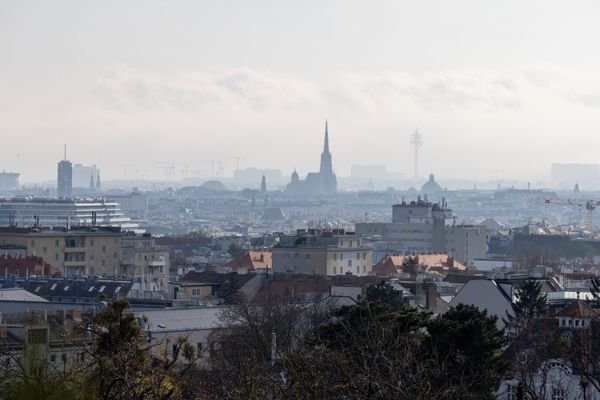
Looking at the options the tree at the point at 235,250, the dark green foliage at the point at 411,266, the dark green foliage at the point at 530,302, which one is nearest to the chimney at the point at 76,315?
the dark green foliage at the point at 530,302

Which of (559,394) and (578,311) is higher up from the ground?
(578,311)

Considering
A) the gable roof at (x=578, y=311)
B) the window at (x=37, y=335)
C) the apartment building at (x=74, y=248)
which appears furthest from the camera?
the apartment building at (x=74, y=248)

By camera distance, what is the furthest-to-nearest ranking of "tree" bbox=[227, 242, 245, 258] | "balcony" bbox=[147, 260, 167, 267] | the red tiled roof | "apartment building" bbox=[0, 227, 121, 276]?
"tree" bbox=[227, 242, 245, 258] < "balcony" bbox=[147, 260, 167, 267] < "apartment building" bbox=[0, 227, 121, 276] < the red tiled roof

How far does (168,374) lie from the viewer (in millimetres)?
25016

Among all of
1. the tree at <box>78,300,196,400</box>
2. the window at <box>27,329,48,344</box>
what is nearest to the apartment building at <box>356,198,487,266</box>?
the window at <box>27,329,48,344</box>

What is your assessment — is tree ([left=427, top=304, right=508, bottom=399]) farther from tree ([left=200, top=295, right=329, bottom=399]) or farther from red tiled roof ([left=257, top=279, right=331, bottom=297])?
red tiled roof ([left=257, top=279, right=331, bottom=297])

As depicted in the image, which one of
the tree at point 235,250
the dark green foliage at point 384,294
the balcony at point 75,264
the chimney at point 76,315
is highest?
the dark green foliage at point 384,294

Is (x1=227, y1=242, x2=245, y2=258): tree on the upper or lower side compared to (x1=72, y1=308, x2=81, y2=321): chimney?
lower

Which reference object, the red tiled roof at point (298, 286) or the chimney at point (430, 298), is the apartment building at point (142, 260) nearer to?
the red tiled roof at point (298, 286)

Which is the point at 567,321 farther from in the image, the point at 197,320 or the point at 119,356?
the point at 119,356

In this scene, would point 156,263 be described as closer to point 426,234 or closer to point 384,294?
point 384,294

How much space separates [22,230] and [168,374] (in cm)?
6152

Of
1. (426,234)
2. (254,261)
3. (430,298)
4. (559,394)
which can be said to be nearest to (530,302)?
(430,298)

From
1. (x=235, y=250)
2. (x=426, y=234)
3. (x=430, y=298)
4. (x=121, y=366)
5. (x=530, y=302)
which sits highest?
(x=121, y=366)
